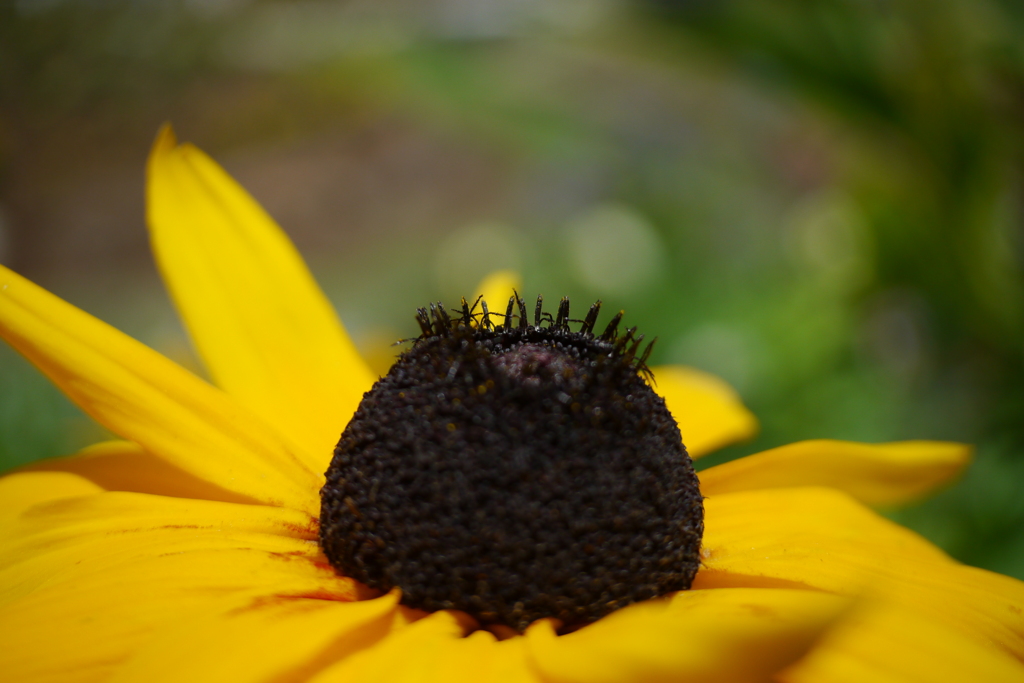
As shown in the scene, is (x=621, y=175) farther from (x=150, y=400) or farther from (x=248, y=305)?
(x=150, y=400)

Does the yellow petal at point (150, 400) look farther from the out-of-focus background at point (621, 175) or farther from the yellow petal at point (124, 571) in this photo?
the out-of-focus background at point (621, 175)

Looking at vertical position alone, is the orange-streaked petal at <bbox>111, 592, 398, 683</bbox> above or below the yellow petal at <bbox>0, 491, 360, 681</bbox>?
below

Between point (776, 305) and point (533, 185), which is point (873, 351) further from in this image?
point (533, 185)

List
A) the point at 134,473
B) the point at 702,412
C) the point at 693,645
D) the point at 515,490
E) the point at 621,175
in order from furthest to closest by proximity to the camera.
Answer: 1. the point at 621,175
2. the point at 702,412
3. the point at 134,473
4. the point at 515,490
5. the point at 693,645

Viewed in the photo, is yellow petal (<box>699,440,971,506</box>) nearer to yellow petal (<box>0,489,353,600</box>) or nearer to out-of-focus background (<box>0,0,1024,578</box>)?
yellow petal (<box>0,489,353,600</box>)

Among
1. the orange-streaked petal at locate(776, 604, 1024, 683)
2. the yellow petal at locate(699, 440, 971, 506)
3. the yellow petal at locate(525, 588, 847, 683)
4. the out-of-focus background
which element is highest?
the out-of-focus background

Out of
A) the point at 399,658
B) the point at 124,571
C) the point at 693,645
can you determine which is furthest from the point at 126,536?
the point at 693,645

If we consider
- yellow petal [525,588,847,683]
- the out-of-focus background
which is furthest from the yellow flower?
the out-of-focus background
